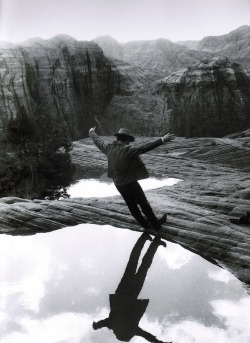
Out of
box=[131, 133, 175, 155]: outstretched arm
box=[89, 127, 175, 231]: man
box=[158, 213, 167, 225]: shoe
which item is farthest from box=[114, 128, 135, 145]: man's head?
box=[158, 213, 167, 225]: shoe

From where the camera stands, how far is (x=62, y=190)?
19.7 m

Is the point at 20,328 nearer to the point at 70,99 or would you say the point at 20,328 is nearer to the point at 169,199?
the point at 169,199

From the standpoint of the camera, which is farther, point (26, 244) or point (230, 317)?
point (26, 244)

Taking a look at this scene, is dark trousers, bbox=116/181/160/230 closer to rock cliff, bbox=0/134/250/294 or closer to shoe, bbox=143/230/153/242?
shoe, bbox=143/230/153/242

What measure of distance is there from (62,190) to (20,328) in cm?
1578

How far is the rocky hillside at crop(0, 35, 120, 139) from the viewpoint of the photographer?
4209 cm

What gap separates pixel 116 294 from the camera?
4820 millimetres

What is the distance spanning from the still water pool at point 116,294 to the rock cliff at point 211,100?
37047 mm

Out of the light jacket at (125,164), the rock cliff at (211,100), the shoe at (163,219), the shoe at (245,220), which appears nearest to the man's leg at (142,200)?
the light jacket at (125,164)

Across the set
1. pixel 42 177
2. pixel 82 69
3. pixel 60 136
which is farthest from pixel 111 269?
pixel 82 69

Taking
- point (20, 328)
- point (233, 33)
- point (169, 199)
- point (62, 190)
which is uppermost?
point (233, 33)

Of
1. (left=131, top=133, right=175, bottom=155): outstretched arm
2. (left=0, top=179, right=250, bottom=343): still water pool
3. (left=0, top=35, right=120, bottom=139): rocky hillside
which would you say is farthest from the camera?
(left=0, top=35, right=120, bottom=139): rocky hillside

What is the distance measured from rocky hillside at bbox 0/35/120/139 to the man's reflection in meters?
37.1

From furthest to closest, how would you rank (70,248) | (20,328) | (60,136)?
(60,136) → (70,248) → (20,328)
